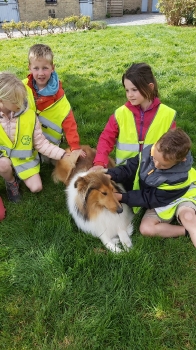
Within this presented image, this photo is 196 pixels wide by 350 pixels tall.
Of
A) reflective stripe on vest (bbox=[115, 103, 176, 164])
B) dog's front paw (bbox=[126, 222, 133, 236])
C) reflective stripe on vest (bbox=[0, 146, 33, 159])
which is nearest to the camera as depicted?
dog's front paw (bbox=[126, 222, 133, 236])

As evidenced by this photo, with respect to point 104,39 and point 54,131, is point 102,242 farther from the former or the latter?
point 104,39

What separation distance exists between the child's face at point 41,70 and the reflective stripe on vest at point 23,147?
564mm

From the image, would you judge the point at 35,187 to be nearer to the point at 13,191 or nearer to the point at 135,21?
the point at 13,191

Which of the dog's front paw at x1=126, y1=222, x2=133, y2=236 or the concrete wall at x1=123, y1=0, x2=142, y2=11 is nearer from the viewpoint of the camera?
the dog's front paw at x1=126, y1=222, x2=133, y2=236

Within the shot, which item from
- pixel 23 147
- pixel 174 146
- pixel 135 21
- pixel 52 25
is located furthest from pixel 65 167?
pixel 135 21

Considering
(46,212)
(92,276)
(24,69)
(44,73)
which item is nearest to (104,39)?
(24,69)

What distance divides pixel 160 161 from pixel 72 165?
3.78ft

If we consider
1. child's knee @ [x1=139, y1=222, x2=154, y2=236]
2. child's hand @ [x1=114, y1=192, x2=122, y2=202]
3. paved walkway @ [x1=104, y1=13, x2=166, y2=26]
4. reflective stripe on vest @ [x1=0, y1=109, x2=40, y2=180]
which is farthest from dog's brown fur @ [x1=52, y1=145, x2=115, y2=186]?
paved walkway @ [x1=104, y1=13, x2=166, y2=26]

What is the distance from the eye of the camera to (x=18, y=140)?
3.26 metres

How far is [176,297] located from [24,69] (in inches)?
285

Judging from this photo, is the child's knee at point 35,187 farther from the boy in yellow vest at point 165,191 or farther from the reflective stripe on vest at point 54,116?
the boy in yellow vest at point 165,191

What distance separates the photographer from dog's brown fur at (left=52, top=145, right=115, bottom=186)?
3.38 meters

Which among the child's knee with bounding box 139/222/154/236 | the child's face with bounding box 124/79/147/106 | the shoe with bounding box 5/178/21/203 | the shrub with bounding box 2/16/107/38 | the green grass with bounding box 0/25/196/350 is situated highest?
the shrub with bounding box 2/16/107/38

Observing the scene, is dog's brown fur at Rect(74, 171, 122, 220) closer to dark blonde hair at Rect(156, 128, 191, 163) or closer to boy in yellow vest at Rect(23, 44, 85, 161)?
dark blonde hair at Rect(156, 128, 191, 163)
